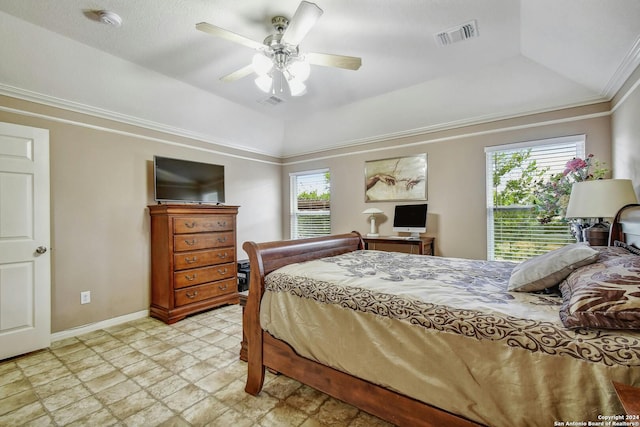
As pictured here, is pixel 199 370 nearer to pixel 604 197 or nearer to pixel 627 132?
pixel 604 197

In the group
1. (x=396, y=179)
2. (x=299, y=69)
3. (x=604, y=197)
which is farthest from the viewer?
→ (x=396, y=179)

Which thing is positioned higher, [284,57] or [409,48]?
[409,48]

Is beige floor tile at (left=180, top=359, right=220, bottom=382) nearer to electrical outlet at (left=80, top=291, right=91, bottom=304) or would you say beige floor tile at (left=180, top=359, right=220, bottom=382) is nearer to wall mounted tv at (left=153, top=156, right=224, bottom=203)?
electrical outlet at (left=80, top=291, right=91, bottom=304)

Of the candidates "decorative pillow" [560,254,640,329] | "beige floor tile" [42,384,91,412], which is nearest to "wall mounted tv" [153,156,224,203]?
"beige floor tile" [42,384,91,412]

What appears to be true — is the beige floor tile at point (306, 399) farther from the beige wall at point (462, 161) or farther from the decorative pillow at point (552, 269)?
the beige wall at point (462, 161)

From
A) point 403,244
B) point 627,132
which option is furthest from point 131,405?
point 627,132

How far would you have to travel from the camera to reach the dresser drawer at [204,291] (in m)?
3.45

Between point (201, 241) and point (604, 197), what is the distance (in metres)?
3.95

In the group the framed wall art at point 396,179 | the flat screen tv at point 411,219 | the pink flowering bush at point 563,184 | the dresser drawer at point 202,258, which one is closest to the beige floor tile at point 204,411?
the dresser drawer at point 202,258

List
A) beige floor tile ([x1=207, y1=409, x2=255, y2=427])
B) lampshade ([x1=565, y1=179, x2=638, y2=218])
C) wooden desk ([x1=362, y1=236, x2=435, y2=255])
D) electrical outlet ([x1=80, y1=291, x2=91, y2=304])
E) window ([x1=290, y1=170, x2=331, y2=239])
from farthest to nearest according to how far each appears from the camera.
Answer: window ([x1=290, y1=170, x2=331, y2=239]) < wooden desk ([x1=362, y1=236, x2=435, y2=255]) < electrical outlet ([x1=80, y1=291, x2=91, y2=304]) < lampshade ([x1=565, y1=179, x2=638, y2=218]) < beige floor tile ([x1=207, y1=409, x2=255, y2=427])

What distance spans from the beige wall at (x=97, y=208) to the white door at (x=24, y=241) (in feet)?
→ 0.75

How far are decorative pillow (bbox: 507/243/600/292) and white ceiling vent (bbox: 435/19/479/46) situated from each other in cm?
201

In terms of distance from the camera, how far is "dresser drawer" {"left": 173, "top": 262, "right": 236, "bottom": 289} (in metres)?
3.44

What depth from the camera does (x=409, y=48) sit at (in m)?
2.79
